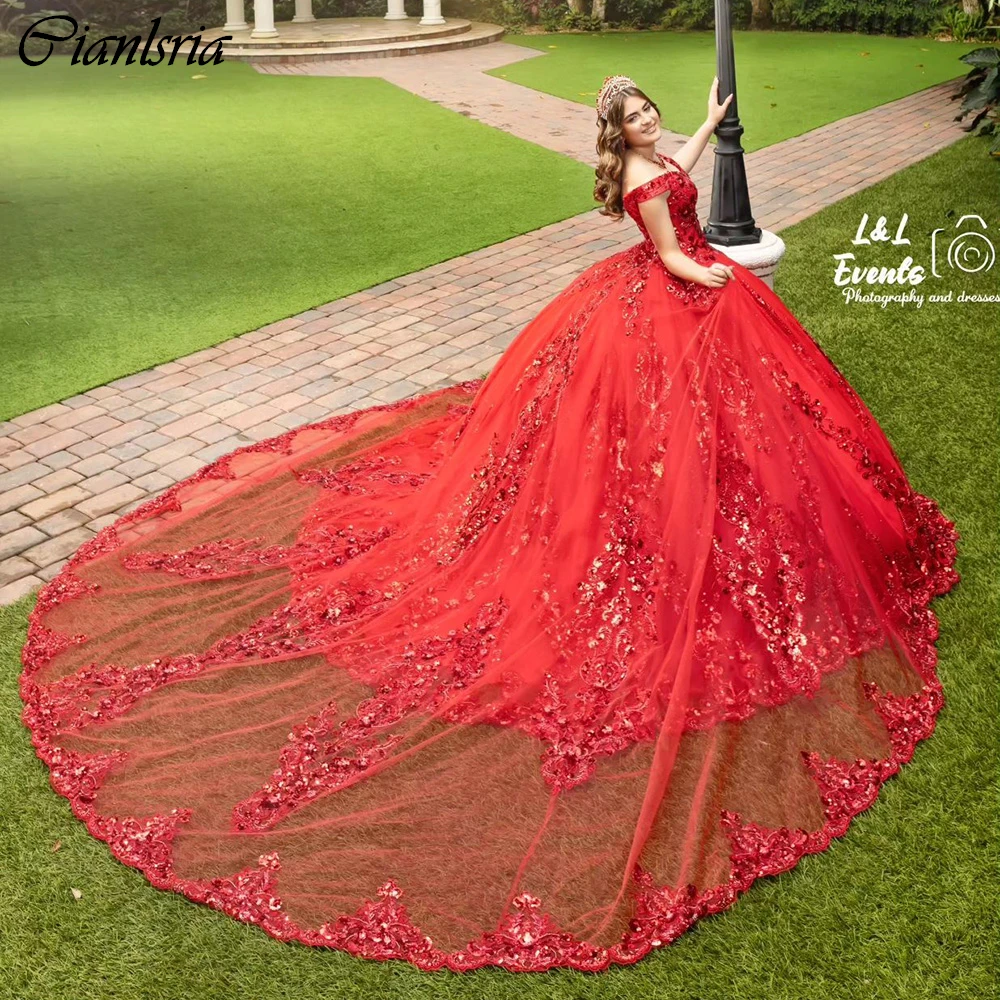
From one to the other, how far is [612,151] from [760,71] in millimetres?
12294

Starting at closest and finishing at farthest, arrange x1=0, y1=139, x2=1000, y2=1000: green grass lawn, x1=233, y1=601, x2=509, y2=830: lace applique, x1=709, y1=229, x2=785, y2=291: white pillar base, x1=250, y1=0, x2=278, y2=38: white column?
1. x1=0, y1=139, x2=1000, y2=1000: green grass lawn
2. x1=233, y1=601, x2=509, y2=830: lace applique
3. x1=709, y1=229, x2=785, y2=291: white pillar base
4. x1=250, y1=0, x2=278, y2=38: white column

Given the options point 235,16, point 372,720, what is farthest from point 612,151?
point 235,16

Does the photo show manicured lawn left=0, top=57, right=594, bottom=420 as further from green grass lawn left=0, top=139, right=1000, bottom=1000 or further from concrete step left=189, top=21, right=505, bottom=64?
green grass lawn left=0, top=139, right=1000, bottom=1000

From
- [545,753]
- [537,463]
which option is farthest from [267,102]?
[545,753]

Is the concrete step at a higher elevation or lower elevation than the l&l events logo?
higher

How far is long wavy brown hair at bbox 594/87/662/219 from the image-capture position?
13.2ft

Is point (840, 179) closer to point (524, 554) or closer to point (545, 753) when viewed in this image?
point (524, 554)

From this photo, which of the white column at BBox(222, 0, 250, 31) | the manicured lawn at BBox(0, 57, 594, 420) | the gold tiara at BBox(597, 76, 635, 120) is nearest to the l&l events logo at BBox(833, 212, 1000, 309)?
the manicured lawn at BBox(0, 57, 594, 420)

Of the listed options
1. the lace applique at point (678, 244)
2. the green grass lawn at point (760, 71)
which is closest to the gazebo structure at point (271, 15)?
the green grass lawn at point (760, 71)

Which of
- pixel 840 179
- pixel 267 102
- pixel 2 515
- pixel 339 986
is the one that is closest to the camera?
pixel 339 986

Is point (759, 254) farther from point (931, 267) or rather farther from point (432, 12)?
point (432, 12)

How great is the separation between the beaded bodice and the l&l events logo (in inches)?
147

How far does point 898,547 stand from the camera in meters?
4.57

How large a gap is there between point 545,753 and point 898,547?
1720 mm
